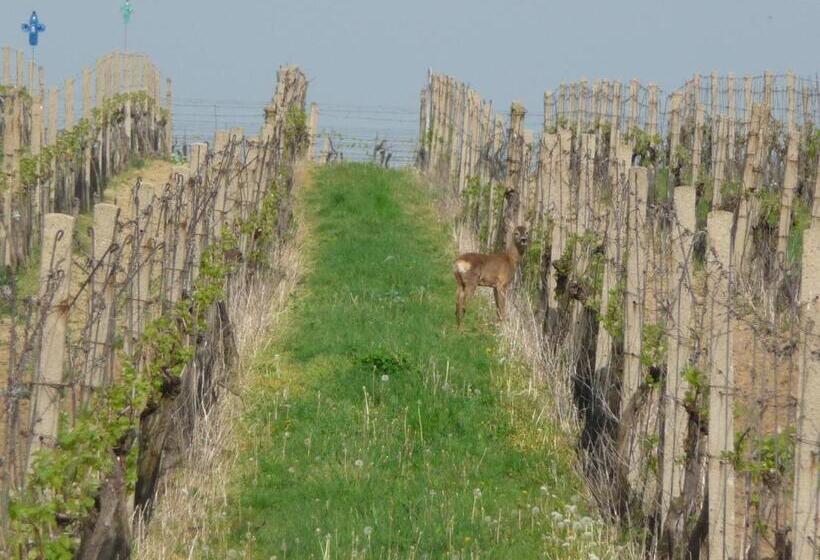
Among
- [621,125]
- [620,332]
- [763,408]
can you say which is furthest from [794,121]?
[763,408]

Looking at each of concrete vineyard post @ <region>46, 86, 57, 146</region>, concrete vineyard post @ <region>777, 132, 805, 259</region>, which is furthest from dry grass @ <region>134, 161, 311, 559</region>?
concrete vineyard post @ <region>46, 86, 57, 146</region>

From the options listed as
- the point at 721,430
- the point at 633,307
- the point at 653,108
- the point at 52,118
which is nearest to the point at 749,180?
the point at 653,108

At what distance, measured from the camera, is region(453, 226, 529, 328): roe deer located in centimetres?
1340

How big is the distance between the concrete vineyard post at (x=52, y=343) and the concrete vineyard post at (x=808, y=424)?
3.05 meters

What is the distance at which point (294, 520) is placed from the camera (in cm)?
830

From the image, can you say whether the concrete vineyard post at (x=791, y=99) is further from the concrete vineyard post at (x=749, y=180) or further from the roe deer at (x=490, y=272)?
the roe deer at (x=490, y=272)

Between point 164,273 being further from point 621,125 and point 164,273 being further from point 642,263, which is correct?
point 621,125

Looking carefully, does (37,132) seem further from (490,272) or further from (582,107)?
(582,107)

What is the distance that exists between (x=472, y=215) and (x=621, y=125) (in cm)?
587

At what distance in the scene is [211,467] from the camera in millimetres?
9094

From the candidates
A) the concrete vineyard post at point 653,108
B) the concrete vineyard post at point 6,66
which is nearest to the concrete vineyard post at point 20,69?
the concrete vineyard post at point 6,66

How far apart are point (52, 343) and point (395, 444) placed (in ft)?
12.9

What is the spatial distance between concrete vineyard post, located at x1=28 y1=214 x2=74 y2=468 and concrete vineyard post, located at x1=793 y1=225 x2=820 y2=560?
305 centimetres

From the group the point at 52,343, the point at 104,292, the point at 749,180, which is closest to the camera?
the point at 52,343
